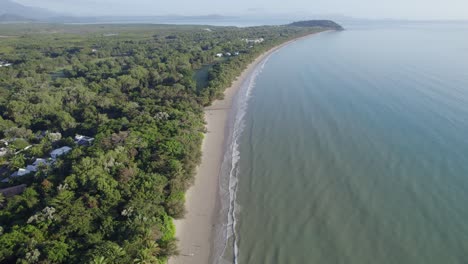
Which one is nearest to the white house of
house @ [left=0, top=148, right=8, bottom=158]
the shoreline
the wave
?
house @ [left=0, top=148, right=8, bottom=158]

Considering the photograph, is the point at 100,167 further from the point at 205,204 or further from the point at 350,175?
the point at 350,175

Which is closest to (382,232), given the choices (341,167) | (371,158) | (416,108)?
(341,167)

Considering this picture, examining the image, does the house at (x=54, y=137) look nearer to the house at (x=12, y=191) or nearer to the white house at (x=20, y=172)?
the white house at (x=20, y=172)

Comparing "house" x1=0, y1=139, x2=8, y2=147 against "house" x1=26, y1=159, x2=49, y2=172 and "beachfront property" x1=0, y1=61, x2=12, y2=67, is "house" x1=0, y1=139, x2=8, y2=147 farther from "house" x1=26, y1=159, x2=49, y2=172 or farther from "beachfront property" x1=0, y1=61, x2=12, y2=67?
"beachfront property" x1=0, y1=61, x2=12, y2=67

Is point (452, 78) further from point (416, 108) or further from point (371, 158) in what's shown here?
point (371, 158)

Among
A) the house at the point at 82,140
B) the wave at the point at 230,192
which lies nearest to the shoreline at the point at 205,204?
the wave at the point at 230,192
